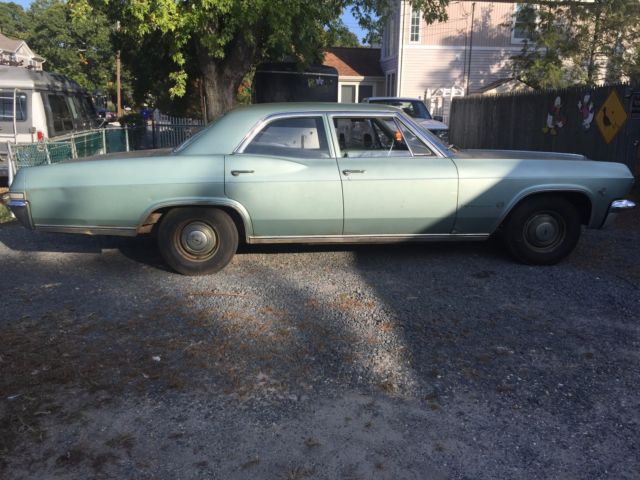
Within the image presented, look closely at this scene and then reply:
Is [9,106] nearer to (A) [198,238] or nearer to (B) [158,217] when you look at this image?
(B) [158,217]

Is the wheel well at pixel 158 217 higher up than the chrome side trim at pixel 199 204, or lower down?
lower down

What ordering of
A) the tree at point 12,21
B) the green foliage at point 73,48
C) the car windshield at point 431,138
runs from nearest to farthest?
the car windshield at point 431,138
the green foliage at point 73,48
the tree at point 12,21

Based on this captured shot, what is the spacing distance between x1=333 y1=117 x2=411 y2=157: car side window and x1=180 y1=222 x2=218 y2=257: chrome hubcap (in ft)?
4.86

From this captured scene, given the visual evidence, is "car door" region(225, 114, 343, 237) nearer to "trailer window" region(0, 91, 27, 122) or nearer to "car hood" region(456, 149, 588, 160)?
"car hood" region(456, 149, 588, 160)

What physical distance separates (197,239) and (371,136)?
1899mm

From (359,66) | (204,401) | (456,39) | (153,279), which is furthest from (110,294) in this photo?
(359,66)

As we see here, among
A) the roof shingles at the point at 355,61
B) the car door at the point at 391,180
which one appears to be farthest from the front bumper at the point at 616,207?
the roof shingles at the point at 355,61

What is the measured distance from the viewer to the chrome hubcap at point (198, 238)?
5.46 meters

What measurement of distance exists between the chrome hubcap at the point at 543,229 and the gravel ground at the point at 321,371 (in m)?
0.28

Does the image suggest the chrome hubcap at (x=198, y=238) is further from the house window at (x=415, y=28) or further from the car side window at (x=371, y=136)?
the house window at (x=415, y=28)

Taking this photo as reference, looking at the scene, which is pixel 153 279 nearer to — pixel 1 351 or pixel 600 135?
pixel 1 351

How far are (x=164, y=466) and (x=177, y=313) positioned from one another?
1.94 m

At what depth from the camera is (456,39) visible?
2628 cm

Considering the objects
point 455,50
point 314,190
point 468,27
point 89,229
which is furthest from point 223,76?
point 468,27
